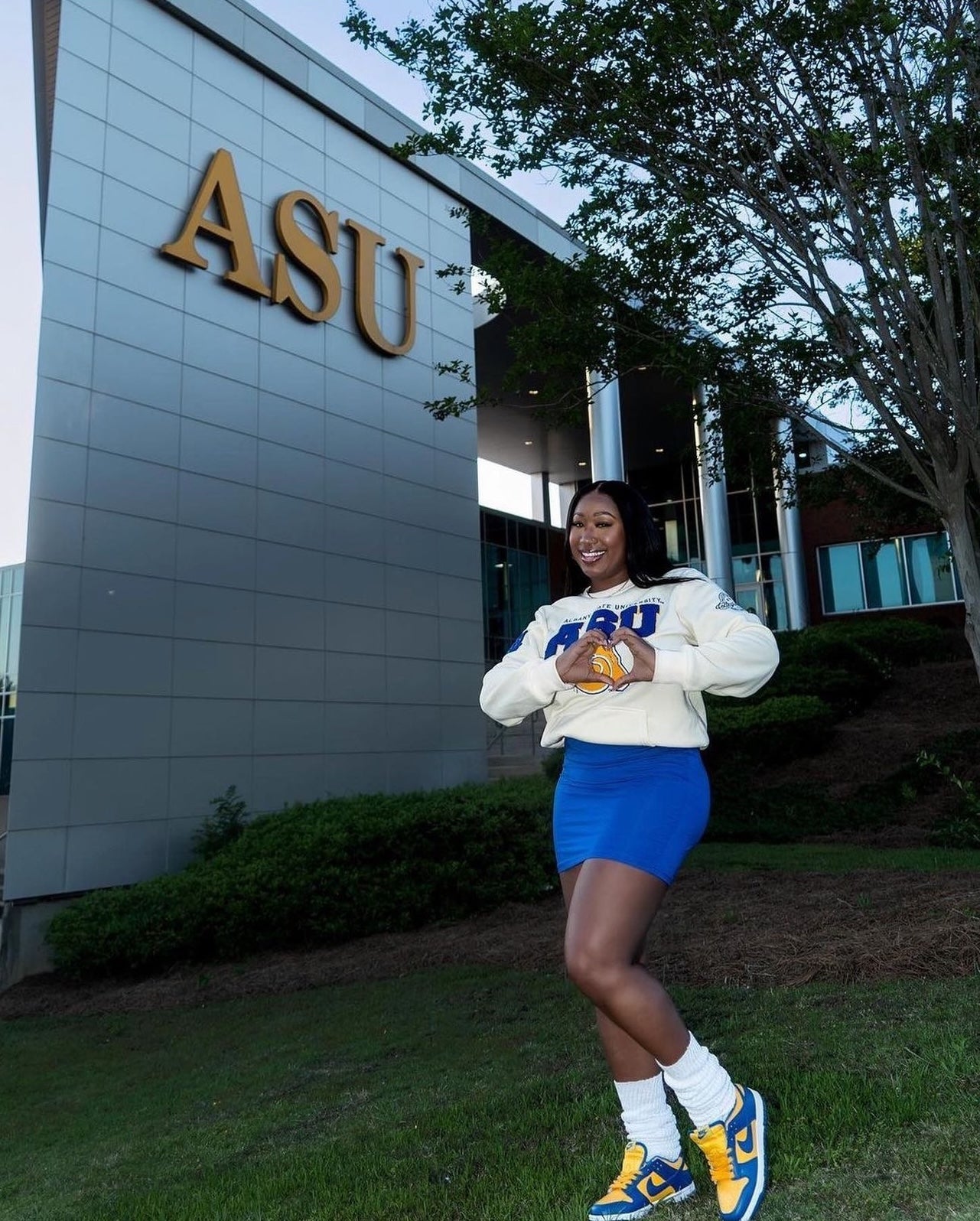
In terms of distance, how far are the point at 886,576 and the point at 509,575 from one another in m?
10.9

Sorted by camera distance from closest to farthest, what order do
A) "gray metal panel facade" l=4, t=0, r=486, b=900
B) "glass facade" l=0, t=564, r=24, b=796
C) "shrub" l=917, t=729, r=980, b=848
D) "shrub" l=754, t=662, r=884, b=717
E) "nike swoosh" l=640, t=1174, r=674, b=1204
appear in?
"nike swoosh" l=640, t=1174, r=674, b=1204 → "shrub" l=917, t=729, r=980, b=848 → "gray metal panel facade" l=4, t=0, r=486, b=900 → "glass facade" l=0, t=564, r=24, b=796 → "shrub" l=754, t=662, r=884, b=717

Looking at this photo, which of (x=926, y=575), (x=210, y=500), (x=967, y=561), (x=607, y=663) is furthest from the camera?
(x=926, y=575)

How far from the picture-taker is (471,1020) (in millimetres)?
5406

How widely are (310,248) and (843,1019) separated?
12.8m

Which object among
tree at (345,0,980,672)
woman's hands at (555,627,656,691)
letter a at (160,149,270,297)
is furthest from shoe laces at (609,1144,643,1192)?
letter a at (160,149,270,297)

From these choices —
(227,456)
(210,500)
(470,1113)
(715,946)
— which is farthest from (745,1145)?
(227,456)

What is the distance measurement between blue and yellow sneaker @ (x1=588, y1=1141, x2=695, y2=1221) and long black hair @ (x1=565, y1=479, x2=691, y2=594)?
5.00 ft

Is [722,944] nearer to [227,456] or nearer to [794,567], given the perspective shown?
[227,456]

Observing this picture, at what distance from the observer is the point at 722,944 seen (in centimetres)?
584

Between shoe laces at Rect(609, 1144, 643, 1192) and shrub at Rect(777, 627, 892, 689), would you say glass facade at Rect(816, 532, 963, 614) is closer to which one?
shrub at Rect(777, 627, 892, 689)

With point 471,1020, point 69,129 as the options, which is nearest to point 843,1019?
point 471,1020

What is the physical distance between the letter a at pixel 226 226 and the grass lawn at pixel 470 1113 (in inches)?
382

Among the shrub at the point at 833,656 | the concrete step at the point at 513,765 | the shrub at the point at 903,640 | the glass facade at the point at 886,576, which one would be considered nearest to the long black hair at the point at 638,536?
the shrub at the point at 833,656

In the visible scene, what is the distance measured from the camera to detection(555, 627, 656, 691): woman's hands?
2.55 m
